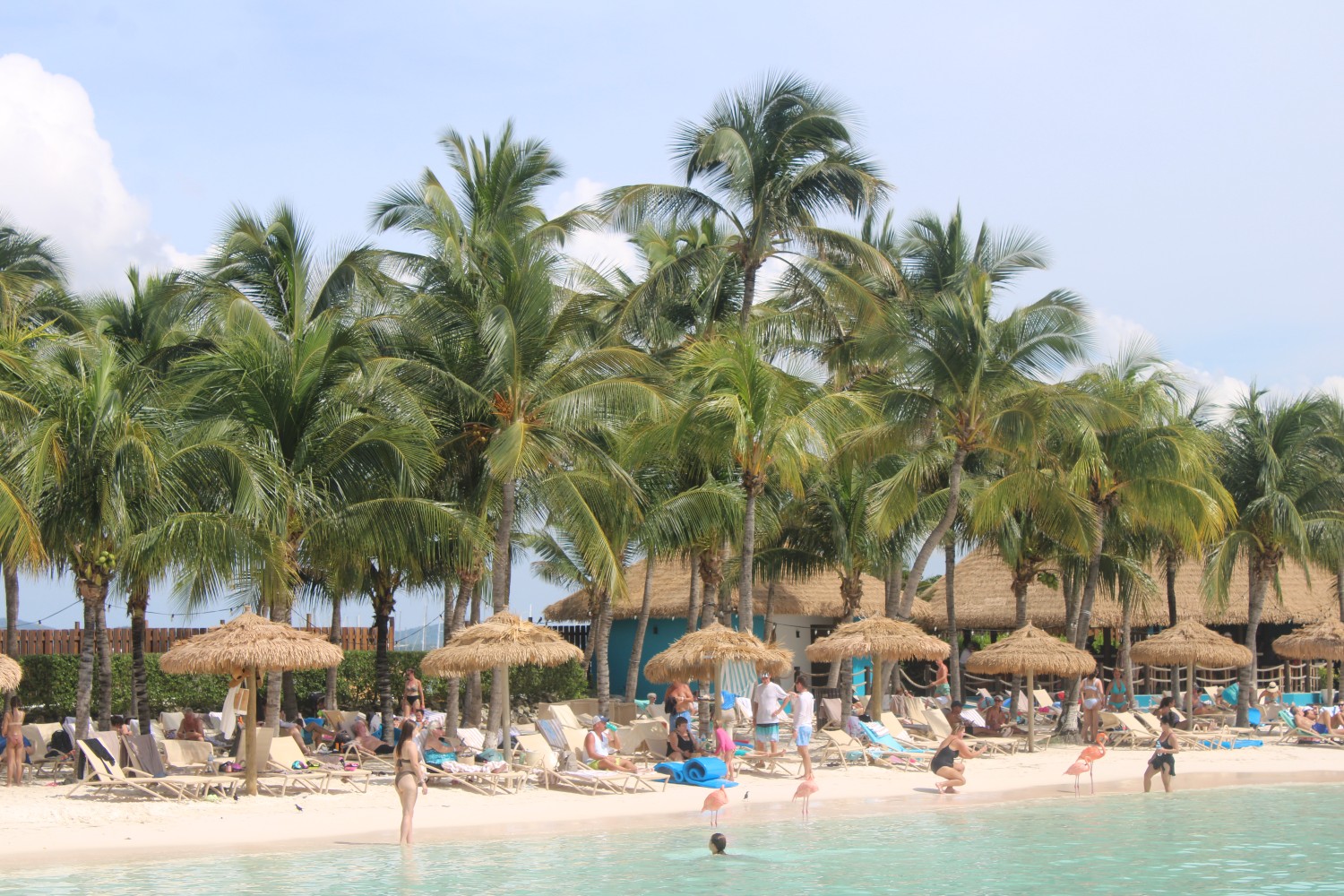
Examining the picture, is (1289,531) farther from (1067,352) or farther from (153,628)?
(153,628)

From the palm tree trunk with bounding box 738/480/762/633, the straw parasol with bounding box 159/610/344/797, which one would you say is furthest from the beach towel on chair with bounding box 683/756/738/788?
the straw parasol with bounding box 159/610/344/797

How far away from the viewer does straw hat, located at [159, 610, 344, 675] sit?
508 inches

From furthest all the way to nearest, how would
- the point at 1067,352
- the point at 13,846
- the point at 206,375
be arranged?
the point at 1067,352 < the point at 206,375 < the point at 13,846

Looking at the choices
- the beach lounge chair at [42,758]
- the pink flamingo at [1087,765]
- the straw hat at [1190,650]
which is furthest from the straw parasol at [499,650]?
the straw hat at [1190,650]

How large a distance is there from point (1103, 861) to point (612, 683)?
19.1 meters

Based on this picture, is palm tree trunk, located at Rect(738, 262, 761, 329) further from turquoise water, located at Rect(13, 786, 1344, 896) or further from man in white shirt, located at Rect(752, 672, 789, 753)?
turquoise water, located at Rect(13, 786, 1344, 896)

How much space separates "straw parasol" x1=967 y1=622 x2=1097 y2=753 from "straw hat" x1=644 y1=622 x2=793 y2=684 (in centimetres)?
396

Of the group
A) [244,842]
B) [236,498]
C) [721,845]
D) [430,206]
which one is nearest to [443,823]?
[244,842]

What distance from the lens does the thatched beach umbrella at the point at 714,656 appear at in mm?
16344

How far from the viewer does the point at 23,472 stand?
13.9m

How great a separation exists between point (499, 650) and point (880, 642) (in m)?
5.90

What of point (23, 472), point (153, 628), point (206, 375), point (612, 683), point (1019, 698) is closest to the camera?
point (23, 472)

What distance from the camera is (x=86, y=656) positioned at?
15016 mm

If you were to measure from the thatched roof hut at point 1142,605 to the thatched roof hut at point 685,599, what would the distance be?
188cm
